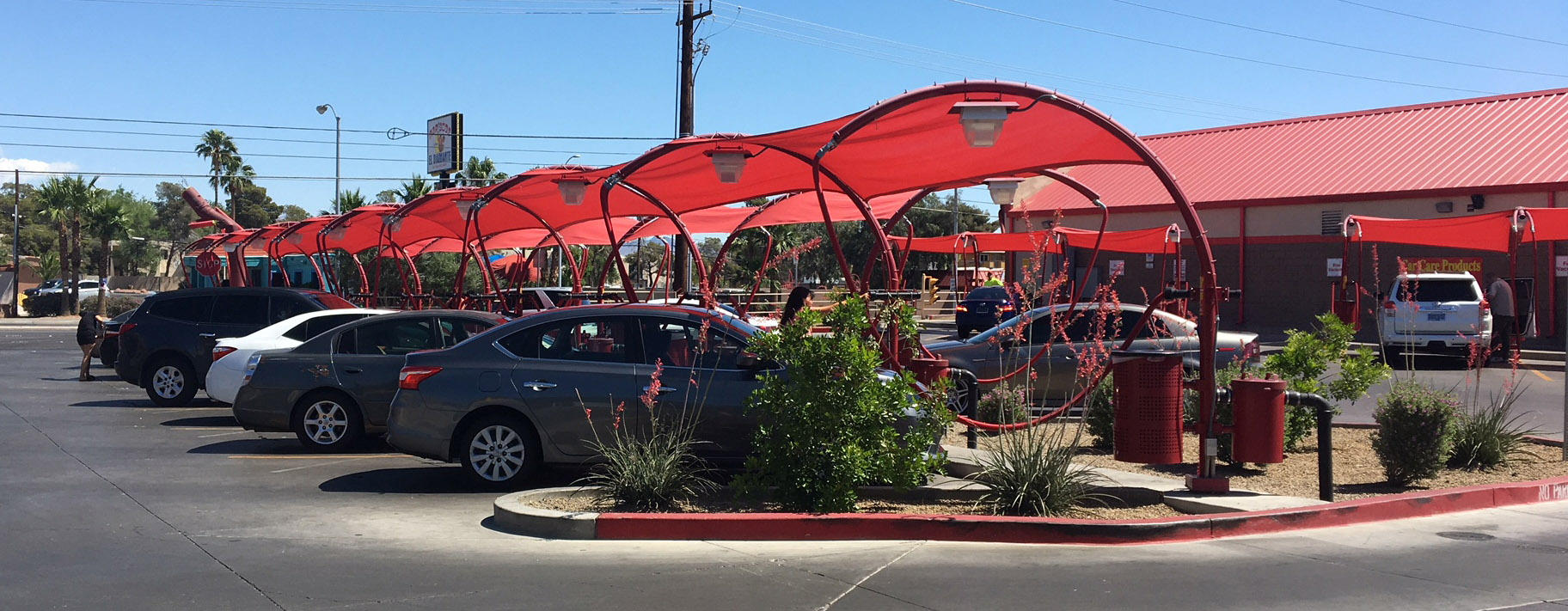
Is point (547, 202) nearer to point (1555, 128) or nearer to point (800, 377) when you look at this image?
point (800, 377)

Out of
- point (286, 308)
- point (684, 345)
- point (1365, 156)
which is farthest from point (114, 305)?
point (684, 345)

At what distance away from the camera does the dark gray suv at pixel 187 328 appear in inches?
674

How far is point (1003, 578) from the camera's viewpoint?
7.20 meters

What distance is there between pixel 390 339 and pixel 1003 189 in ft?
22.8

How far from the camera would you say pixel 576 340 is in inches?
400

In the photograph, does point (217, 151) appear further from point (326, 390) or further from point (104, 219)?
point (326, 390)

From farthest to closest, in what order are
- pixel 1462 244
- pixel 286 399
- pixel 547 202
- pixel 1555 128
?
pixel 1555 128
pixel 1462 244
pixel 547 202
pixel 286 399

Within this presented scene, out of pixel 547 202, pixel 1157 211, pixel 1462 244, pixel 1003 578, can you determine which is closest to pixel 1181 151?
pixel 1157 211

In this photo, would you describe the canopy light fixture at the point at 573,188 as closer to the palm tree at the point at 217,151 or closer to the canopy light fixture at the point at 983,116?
the canopy light fixture at the point at 983,116

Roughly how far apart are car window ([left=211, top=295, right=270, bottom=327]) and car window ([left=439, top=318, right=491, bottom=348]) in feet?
18.1

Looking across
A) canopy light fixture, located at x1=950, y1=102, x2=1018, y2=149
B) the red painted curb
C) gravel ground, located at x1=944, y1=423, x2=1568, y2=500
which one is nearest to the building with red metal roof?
gravel ground, located at x1=944, y1=423, x2=1568, y2=500

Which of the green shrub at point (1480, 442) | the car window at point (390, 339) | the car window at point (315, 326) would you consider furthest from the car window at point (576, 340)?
the green shrub at point (1480, 442)

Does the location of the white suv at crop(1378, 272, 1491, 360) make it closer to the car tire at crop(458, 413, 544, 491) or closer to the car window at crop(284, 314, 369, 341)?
the car window at crop(284, 314, 369, 341)

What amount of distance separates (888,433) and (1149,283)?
102ft
